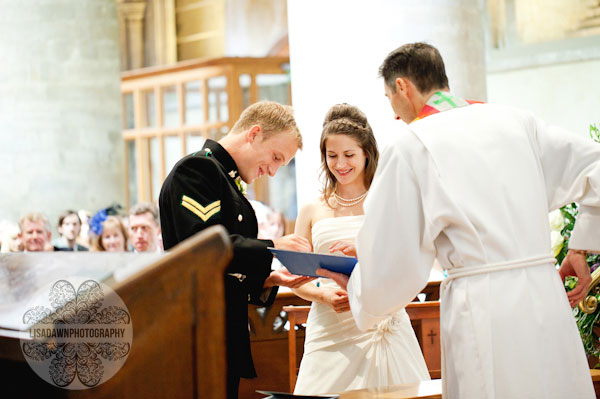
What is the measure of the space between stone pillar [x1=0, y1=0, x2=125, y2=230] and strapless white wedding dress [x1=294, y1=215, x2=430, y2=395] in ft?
25.2

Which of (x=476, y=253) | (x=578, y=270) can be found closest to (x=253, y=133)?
(x=476, y=253)

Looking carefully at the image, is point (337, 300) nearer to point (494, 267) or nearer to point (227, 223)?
point (227, 223)

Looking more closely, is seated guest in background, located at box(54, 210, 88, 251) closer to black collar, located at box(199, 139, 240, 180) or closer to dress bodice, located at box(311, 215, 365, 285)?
dress bodice, located at box(311, 215, 365, 285)

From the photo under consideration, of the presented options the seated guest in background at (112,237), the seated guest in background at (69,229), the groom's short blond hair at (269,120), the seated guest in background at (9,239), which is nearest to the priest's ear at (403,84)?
the groom's short blond hair at (269,120)

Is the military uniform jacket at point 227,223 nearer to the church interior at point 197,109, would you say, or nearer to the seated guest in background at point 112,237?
the church interior at point 197,109

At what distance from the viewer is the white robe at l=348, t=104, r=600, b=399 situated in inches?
91.4

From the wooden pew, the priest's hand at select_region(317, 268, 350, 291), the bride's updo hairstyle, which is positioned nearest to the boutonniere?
the priest's hand at select_region(317, 268, 350, 291)

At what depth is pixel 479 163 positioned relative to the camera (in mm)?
2426

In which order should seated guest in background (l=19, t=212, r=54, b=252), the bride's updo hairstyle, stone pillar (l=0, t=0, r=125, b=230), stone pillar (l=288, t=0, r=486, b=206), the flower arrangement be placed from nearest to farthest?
the flower arrangement → the bride's updo hairstyle → stone pillar (l=288, t=0, r=486, b=206) → seated guest in background (l=19, t=212, r=54, b=252) → stone pillar (l=0, t=0, r=125, b=230)

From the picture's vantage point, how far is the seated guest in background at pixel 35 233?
7.93 m

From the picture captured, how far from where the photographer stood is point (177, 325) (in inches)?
58.1

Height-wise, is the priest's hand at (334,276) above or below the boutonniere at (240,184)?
below

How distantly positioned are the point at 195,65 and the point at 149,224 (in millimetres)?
6039

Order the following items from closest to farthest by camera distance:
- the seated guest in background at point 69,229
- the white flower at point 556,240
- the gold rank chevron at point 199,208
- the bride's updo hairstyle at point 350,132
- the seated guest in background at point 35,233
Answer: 1. the gold rank chevron at point 199,208
2. the white flower at point 556,240
3. the bride's updo hairstyle at point 350,132
4. the seated guest in background at point 35,233
5. the seated guest in background at point 69,229
